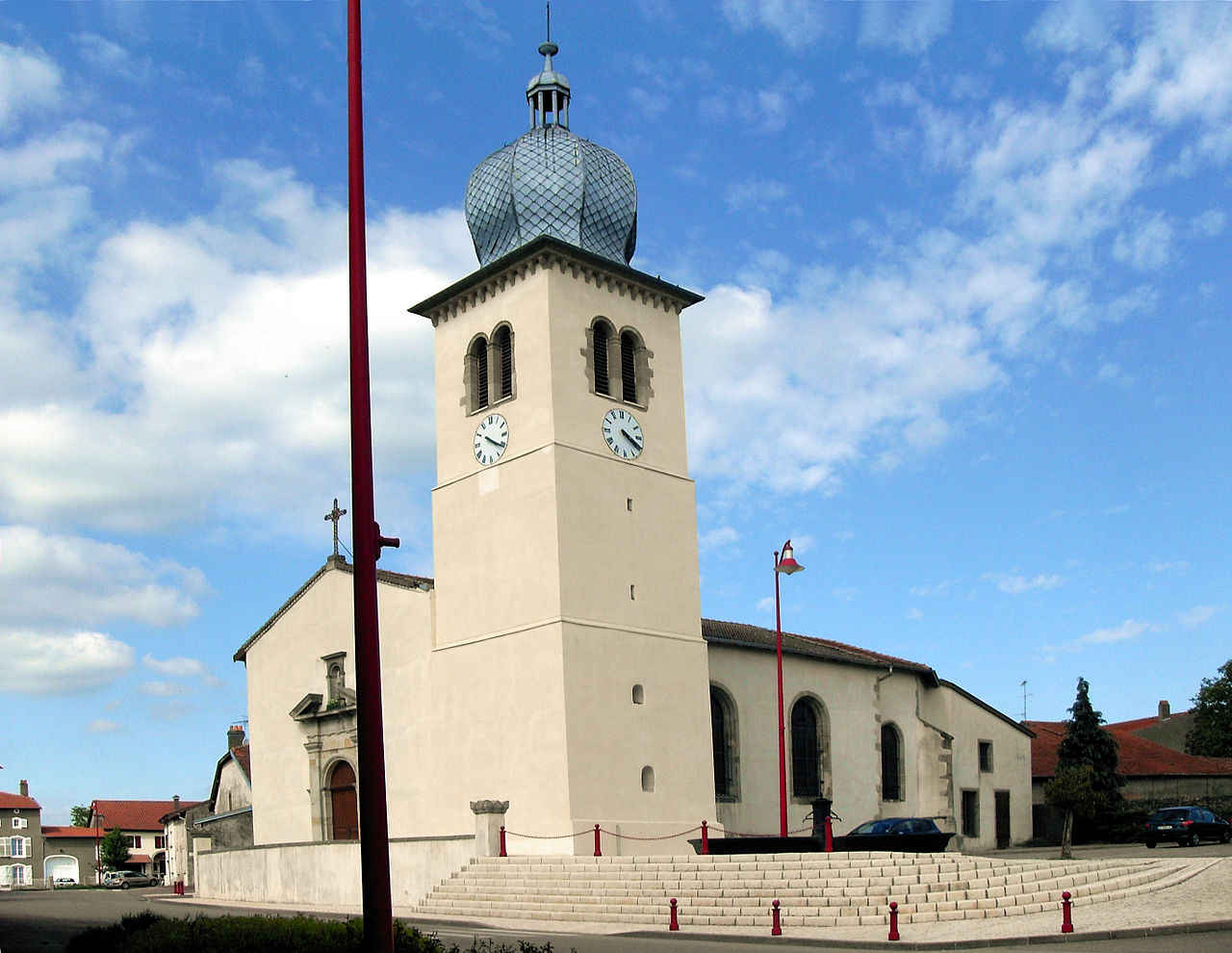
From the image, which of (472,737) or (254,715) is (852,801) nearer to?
(472,737)

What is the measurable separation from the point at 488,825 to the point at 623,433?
33.3ft

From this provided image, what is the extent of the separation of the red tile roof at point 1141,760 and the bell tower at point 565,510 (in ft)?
77.4

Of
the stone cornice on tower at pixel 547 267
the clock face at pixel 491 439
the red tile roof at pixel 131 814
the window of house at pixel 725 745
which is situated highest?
the stone cornice on tower at pixel 547 267

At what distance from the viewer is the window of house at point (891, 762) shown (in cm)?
4153

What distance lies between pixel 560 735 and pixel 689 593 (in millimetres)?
5965

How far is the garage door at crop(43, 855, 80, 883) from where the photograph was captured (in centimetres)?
9569

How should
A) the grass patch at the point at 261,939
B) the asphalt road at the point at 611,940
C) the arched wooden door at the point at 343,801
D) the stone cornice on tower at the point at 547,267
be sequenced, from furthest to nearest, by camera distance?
1. the arched wooden door at the point at 343,801
2. the stone cornice on tower at the point at 547,267
3. the asphalt road at the point at 611,940
4. the grass patch at the point at 261,939

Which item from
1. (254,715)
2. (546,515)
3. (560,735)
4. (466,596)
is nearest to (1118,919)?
(560,735)

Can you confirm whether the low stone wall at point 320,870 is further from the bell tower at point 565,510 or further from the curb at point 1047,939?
the curb at point 1047,939

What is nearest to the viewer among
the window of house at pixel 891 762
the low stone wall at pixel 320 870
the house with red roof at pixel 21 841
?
the low stone wall at pixel 320 870

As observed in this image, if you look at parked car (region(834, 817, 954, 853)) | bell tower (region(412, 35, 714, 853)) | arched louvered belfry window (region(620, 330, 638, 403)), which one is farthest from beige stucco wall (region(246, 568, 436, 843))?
parked car (region(834, 817, 954, 853))

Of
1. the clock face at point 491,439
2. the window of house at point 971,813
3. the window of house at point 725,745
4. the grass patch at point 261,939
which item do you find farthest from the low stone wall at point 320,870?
the window of house at point 971,813

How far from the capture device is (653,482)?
3412 cm

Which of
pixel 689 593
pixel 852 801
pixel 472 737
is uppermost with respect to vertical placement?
pixel 689 593
